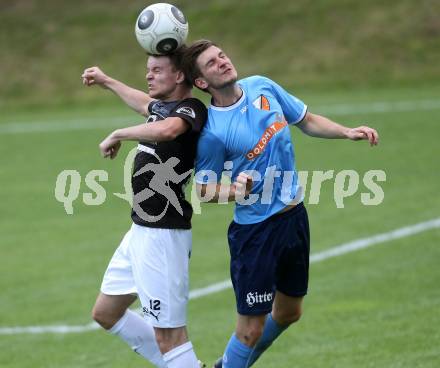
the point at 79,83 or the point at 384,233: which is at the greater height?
the point at 79,83

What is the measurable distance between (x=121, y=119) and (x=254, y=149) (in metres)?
16.2

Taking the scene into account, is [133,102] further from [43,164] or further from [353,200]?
[43,164]

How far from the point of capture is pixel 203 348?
9242 mm

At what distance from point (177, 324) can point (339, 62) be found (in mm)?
20725

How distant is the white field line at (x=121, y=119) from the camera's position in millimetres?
21969

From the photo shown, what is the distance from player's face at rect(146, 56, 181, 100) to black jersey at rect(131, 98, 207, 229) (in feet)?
0.33

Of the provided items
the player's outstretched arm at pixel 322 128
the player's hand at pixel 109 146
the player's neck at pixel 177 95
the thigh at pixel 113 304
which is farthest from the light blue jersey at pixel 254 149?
the thigh at pixel 113 304

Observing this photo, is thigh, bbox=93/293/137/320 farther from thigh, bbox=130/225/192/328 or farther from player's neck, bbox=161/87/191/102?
player's neck, bbox=161/87/191/102

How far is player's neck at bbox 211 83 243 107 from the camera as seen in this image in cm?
716

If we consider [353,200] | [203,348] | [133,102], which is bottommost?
[203,348]

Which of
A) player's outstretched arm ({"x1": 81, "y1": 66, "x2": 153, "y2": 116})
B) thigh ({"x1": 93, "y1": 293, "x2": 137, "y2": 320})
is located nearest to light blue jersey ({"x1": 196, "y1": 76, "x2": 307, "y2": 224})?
player's outstretched arm ({"x1": 81, "y1": 66, "x2": 153, "y2": 116})

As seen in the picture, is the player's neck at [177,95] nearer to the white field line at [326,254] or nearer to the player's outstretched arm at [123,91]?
A: the player's outstretched arm at [123,91]

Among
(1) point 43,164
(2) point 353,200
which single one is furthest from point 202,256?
(1) point 43,164

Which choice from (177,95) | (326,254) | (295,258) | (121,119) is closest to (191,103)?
(177,95)
